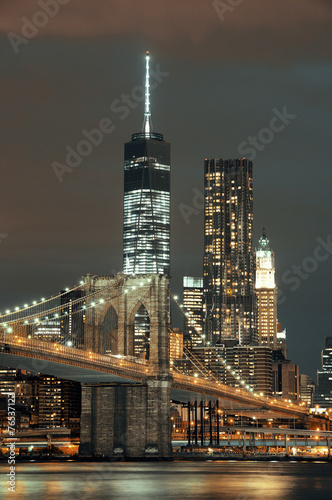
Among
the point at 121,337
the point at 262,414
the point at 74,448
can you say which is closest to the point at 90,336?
the point at 121,337

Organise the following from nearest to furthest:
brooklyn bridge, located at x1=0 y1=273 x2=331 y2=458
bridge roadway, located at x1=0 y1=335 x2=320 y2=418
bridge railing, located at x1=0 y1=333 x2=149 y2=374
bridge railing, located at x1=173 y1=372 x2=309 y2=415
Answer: bridge railing, located at x1=0 y1=333 x2=149 y2=374 → bridge roadway, located at x1=0 y1=335 x2=320 y2=418 → brooklyn bridge, located at x1=0 y1=273 x2=331 y2=458 → bridge railing, located at x1=173 y1=372 x2=309 y2=415

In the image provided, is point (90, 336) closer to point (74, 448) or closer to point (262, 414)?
point (74, 448)

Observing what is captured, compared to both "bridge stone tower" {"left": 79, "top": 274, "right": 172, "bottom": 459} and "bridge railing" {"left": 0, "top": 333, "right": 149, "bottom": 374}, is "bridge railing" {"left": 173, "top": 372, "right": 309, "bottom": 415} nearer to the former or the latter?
"bridge stone tower" {"left": 79, "top": 274, "right": 172, "bottom": 459}

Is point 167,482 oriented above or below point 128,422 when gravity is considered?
below

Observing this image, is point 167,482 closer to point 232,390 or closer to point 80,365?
point 80,365

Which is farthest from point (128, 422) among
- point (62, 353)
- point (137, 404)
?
point (62, 353)

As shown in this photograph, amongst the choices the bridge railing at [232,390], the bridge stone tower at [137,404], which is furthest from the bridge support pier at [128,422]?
the bridge railing at [232,390]

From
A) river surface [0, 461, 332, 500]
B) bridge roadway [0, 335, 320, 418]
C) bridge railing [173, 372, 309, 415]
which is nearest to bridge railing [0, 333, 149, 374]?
bridge roadway [0, 335, 320, 418]

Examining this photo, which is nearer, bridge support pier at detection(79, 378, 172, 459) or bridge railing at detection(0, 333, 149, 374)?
bridge railing at detection(0, 333, 149, 374)
